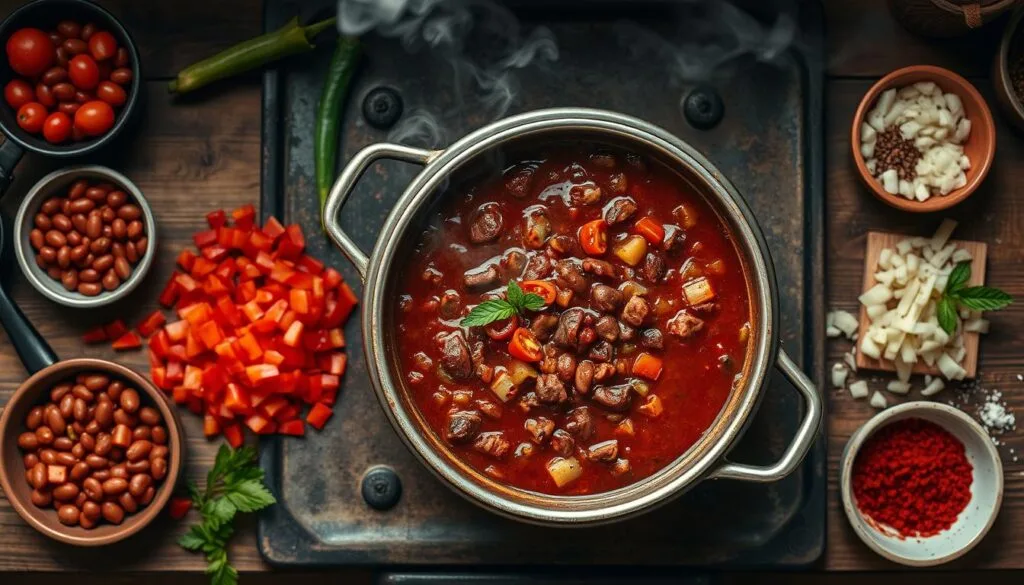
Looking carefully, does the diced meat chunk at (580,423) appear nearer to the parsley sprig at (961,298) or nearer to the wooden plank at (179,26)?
the parsley sprig at (961,298)

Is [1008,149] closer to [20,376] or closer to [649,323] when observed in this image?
[649,323]

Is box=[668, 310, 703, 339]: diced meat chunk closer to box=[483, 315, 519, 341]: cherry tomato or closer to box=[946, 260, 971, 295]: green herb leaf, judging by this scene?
box=[483, 315, 519, 341]: cherry tomato

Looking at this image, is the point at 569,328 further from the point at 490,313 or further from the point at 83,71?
the point at 83,71

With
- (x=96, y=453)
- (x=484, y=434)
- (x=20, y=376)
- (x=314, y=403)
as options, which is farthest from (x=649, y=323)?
(x=20, y=376)

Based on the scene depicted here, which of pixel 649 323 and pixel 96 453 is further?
pixel 96 453

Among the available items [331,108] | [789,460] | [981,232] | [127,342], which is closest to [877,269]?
[981,232]

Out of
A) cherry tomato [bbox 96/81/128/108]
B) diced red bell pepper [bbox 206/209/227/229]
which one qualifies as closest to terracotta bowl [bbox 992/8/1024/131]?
diced red bell pepper [bbox 206/209/227/229]

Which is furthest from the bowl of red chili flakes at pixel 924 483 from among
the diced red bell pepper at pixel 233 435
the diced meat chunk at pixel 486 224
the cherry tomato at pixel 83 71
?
the cherry tomato at pixel 83 71
